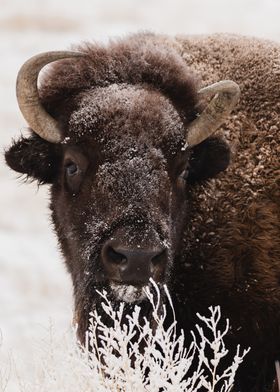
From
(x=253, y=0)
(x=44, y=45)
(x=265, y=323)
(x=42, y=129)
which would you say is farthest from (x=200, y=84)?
(x=253, y=0)

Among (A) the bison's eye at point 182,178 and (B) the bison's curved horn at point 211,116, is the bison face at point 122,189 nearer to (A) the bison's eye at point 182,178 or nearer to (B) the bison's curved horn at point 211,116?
(A) the bison's eye at point 182,178

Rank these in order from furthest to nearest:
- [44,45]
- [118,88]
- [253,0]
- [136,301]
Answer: [253,0]
[44,45]
[118,88]
[136,301]

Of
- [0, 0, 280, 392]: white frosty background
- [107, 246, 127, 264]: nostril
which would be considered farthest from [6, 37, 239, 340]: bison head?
[0, 0, 280, 392]: white frosty background

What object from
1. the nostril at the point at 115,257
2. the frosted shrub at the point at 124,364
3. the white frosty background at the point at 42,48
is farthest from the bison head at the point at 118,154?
the white frosty background at the point at 42,48

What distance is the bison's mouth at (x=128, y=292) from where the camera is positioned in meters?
5.77

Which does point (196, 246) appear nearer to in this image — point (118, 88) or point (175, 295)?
point (175, 295)

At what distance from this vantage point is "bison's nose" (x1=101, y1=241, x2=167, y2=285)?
5.61m

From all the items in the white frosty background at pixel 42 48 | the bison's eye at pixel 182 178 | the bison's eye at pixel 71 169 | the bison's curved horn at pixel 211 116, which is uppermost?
the bison's curved horn at pixel 211 116

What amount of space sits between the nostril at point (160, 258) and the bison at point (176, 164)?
0.11 metres

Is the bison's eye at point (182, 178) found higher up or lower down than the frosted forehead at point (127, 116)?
lower down

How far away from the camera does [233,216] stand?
6.65 meters

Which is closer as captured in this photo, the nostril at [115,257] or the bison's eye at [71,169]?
the nostril at [115,257]

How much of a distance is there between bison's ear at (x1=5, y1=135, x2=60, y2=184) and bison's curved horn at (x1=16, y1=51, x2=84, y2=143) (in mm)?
118

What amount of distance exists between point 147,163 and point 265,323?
4.35ft
